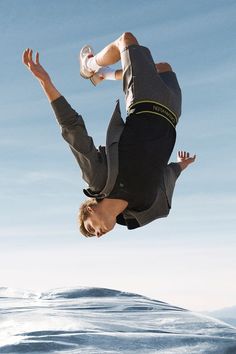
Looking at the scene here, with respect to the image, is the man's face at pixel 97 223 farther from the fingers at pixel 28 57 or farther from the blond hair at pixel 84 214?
the fingers at pixel 28 57

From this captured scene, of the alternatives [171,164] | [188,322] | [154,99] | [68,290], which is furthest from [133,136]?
[68,290]

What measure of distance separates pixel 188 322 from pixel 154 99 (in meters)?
2.38

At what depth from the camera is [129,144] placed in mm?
5684

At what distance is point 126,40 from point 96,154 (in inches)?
57.6

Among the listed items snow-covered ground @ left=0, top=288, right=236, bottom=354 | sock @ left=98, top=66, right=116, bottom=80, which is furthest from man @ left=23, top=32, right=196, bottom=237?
snow-covered ground @ left=0, top=288, right=236, bottom=354

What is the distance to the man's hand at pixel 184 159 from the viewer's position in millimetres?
6999

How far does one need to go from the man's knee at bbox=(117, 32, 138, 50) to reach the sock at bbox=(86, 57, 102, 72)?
411 mm

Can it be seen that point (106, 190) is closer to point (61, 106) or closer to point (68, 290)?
point (61, 106)

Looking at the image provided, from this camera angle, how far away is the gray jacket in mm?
5312

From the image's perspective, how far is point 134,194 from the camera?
5.74 m

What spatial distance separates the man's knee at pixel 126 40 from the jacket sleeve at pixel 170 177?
4.93 feet

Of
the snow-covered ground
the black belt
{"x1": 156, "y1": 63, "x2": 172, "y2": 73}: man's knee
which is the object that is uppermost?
{"x1": 156, "y1": 63, "x2": 172, "y2": 73}: man's knee

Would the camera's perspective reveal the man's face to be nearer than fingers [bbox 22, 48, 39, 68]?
No

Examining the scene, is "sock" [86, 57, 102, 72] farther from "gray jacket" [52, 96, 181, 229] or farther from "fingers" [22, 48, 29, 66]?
"fingers" [22, 48, 29, 66]
